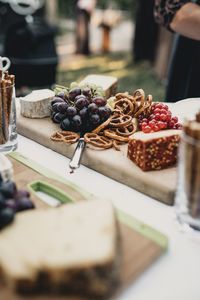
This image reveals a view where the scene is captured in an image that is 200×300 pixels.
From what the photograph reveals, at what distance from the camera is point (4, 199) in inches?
32.9

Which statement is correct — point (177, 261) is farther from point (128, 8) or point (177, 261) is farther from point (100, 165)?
point (128, 8)

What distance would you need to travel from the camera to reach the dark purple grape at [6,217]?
0.80 meters

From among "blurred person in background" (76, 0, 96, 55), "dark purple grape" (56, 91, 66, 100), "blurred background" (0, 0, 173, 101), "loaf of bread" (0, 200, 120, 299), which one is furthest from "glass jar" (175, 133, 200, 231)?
"blurred person in background" (76, 0, 96, 55)

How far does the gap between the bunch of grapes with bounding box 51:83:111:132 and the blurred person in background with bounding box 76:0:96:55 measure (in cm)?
516

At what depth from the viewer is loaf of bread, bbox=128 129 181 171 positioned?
112cm

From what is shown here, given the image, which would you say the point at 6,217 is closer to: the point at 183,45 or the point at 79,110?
the point at 79,110

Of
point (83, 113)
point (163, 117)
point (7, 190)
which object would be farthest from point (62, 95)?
point (7, 190)

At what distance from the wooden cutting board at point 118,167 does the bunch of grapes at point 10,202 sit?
33cm

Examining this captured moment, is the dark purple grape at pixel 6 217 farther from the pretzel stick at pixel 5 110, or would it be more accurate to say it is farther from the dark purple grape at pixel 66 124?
the dark purple grape at pixel 66 124

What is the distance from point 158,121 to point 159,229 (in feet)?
1.46

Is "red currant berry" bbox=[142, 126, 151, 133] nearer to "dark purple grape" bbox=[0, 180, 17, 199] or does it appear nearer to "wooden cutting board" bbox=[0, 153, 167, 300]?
"wooden cutting board" bbox=[0, 153, 167, 300]

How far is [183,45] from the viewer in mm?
2123

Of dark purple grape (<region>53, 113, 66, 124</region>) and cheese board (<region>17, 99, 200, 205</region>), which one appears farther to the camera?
dark purple grape (<region>53, 113, 66, 124</region>)

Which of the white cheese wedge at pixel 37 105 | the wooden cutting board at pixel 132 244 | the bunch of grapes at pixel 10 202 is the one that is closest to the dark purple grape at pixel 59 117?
the white cheese wedge at pixel 37 105
